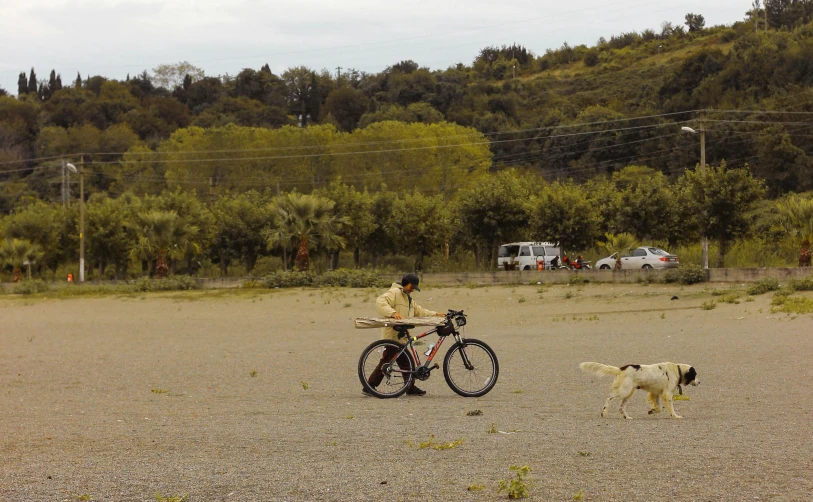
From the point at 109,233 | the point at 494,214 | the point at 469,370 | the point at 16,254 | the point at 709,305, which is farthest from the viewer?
the point at 109,233

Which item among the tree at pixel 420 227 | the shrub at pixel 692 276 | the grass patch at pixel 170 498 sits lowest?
the grass patch at pixel 170 498

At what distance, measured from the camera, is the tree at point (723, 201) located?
42062 mm

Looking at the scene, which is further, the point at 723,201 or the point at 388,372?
the point at 723,201

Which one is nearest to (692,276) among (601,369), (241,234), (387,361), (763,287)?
(763,287)

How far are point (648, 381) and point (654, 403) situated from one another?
39 cm

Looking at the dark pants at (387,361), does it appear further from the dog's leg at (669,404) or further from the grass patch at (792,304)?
the grass patch at (792,304)

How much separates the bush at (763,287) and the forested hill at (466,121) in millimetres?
40037

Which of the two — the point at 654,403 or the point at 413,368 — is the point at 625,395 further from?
the point at 413,368

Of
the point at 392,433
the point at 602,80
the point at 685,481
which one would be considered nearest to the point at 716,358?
the point at 392,433

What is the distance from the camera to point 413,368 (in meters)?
13.3

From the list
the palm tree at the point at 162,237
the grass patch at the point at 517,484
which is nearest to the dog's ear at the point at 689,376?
the grass patch at the point at 517,484

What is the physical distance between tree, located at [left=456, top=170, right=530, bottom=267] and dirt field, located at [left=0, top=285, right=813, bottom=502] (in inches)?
1122

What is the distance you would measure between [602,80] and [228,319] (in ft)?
413

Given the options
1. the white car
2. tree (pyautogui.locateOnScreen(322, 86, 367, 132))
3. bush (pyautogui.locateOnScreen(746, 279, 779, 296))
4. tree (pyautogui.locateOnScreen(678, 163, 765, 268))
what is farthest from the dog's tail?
tree (pyautogui.locateOnScreen(322, 86, 367, 132))
